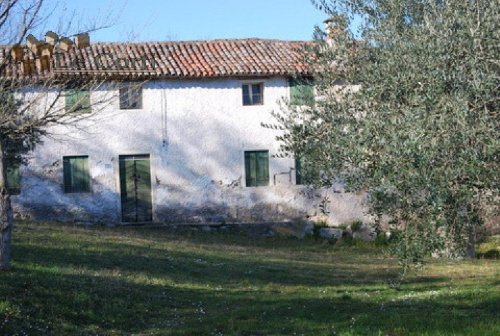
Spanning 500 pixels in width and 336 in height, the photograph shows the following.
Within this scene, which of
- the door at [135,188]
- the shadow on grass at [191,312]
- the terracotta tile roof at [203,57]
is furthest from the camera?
the door at [135,188]

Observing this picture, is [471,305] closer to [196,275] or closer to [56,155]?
[196,275]

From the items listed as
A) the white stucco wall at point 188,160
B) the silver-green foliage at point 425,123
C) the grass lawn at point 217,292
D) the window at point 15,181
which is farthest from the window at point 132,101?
the silver-green foliage at point 425,123

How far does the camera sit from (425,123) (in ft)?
24.3

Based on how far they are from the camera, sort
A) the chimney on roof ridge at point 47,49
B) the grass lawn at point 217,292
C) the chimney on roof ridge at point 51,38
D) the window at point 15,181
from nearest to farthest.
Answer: the grass lawn at point 217,292 → the chimney on roof ridge at point 51,38 → the chimney on roof ridge at point 47,49 → the window at point 15,181

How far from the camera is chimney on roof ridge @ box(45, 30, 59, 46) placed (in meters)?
12.2

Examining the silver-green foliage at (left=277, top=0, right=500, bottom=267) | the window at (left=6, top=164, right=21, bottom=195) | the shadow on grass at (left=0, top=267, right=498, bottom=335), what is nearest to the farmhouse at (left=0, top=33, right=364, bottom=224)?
the window at (left=6, top=164, right=21, bottom=195)

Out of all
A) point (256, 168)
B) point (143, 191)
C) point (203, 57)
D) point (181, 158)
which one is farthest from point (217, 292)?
point (203, 57)

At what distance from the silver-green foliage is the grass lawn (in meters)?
1.77

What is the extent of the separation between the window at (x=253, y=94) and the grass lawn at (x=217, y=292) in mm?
7503

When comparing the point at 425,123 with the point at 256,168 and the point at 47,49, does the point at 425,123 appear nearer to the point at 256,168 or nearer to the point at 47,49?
the point at 47,49

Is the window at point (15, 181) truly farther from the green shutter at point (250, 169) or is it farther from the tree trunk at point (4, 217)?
the tree trunk at point (4, 217)

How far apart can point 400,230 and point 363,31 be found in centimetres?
284

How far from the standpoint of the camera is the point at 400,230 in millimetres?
8883

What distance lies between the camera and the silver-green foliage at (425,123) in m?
7.28
